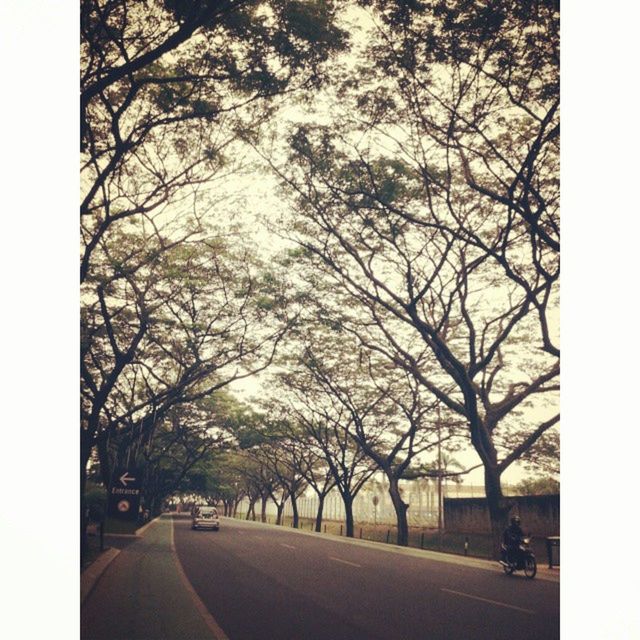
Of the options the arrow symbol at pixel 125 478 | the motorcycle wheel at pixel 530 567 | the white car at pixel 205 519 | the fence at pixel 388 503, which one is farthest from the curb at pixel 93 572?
the fence at pixel 388 503

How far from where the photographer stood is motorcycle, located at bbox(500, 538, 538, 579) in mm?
10891

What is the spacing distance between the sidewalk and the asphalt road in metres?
0.22

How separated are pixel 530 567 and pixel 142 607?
21.3 ft

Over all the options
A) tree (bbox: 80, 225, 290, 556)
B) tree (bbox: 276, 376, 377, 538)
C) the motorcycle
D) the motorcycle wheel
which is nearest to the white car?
tree (bbox: 276, 376, 377, 538)

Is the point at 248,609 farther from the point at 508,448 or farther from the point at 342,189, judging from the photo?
the point at 508,448

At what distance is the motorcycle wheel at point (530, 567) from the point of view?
10.8m

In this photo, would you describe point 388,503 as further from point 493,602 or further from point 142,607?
point 142,607

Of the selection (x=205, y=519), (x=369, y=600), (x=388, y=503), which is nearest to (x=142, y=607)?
(x=369, y=600)

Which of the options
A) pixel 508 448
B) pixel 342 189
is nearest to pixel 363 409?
pixel 508 448

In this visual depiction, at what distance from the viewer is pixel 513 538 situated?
37.2 feet

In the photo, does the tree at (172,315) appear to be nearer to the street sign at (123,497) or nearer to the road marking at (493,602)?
the street sign at (123,497)

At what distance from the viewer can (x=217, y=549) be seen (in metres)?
16.2

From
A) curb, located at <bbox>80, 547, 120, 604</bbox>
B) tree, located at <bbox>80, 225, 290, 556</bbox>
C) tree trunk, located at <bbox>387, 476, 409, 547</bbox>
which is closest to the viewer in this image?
curb, located at <bbox>80, 547, 120, 604</bbox>

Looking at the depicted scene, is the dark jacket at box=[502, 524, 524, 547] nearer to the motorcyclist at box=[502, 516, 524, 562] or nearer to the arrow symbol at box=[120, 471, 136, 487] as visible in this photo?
the motorcyclist at box=[502, 516, 524, 562]
